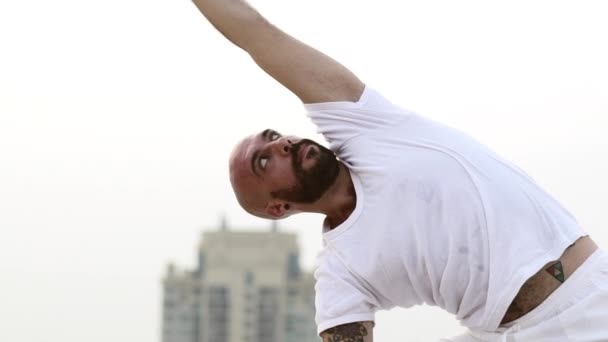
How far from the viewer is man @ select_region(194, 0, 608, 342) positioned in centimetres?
704

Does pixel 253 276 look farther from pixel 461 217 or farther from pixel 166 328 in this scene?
pixel 461 217

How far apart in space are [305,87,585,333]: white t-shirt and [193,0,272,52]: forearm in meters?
0.34

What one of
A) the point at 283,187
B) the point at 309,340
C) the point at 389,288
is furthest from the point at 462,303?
the point at 309,340

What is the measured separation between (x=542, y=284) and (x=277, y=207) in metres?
1.03

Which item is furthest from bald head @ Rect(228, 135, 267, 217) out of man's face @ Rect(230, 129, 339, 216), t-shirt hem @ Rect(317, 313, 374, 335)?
t-shirt hem @ Rect(317, 313, 374, 335)

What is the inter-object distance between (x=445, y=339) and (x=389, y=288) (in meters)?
0.45

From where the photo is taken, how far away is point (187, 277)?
10012cm

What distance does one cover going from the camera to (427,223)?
7066mm

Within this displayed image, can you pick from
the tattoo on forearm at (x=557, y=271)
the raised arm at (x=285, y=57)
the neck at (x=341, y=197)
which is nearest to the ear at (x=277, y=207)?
the neck at (x=341, y=197)

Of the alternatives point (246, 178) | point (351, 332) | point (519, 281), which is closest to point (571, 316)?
point (519, 281)

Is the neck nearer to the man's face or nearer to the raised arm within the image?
the man's face

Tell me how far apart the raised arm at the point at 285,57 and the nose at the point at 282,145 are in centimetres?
18

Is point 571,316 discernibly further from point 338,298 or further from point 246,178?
point 246,178

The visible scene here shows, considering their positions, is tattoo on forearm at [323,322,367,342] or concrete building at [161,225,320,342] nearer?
tattoo on forearm at [323,322,367,342]
